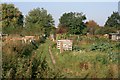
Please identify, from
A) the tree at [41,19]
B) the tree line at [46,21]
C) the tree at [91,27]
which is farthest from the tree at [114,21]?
the tree at [41,19]

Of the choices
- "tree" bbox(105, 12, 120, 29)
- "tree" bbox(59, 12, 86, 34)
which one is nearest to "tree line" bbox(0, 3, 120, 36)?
"tree" bbox(59, 12, 86, 34)

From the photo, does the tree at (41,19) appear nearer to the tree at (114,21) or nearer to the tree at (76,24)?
the tree at (76,24)

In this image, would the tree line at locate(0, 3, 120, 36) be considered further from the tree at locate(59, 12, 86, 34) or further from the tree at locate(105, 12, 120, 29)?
the tree at locate(105, 12, 120, 29)

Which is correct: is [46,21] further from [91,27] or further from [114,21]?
[114,21]

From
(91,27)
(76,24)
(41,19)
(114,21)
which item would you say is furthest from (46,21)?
(114,21)

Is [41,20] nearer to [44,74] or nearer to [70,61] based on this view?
[70,61]

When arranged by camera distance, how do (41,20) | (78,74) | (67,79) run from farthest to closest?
1. (41,20)
2. (78,74)
3. (67,79)

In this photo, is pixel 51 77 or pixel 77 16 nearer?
pixel 51 77

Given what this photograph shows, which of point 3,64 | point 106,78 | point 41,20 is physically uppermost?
point 41,20

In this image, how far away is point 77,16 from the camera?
66.3 metres

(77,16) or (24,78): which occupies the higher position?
(77,16)

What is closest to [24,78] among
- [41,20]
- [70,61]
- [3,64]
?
[3,64]

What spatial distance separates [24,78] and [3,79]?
44cm

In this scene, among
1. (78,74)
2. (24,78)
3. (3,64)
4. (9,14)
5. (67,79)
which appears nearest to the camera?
(24,78)
